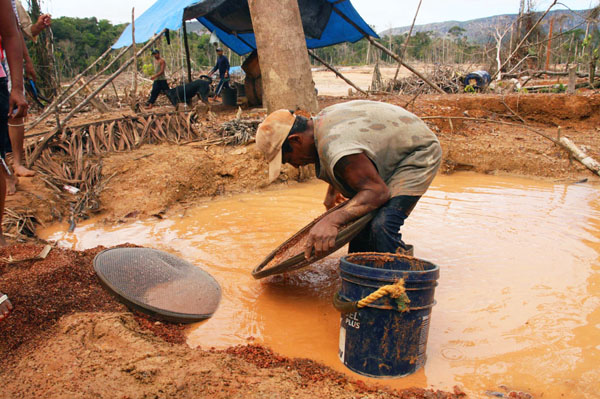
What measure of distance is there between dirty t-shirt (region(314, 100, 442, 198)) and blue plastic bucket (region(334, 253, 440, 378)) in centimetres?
74

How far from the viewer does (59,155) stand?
577 cm

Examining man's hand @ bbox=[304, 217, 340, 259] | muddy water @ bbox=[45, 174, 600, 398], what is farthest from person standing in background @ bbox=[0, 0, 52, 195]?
man's hand @ bbox=[304, 217, 340, 259]

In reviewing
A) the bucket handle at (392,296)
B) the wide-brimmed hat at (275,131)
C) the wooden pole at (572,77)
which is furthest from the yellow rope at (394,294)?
the wooden pole at (572,77)

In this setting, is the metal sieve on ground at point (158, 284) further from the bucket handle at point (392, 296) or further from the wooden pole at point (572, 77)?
the wooden pole at point (572, 77)

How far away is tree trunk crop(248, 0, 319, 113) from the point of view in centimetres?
686

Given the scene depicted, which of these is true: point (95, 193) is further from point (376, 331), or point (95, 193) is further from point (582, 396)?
point (582, 396)

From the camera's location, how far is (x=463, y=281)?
3455 mm

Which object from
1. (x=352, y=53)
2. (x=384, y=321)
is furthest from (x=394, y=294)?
(x=352, y=53)

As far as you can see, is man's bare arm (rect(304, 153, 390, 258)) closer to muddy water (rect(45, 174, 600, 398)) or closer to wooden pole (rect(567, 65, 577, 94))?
muddy water (rect(45, 174, 600, 398))

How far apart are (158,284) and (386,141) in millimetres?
1735

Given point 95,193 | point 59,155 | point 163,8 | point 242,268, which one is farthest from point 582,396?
point 163,8

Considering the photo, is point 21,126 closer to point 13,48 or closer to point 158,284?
point 13,48

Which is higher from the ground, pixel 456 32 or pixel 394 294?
pixel 456 32

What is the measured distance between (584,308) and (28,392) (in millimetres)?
3243
